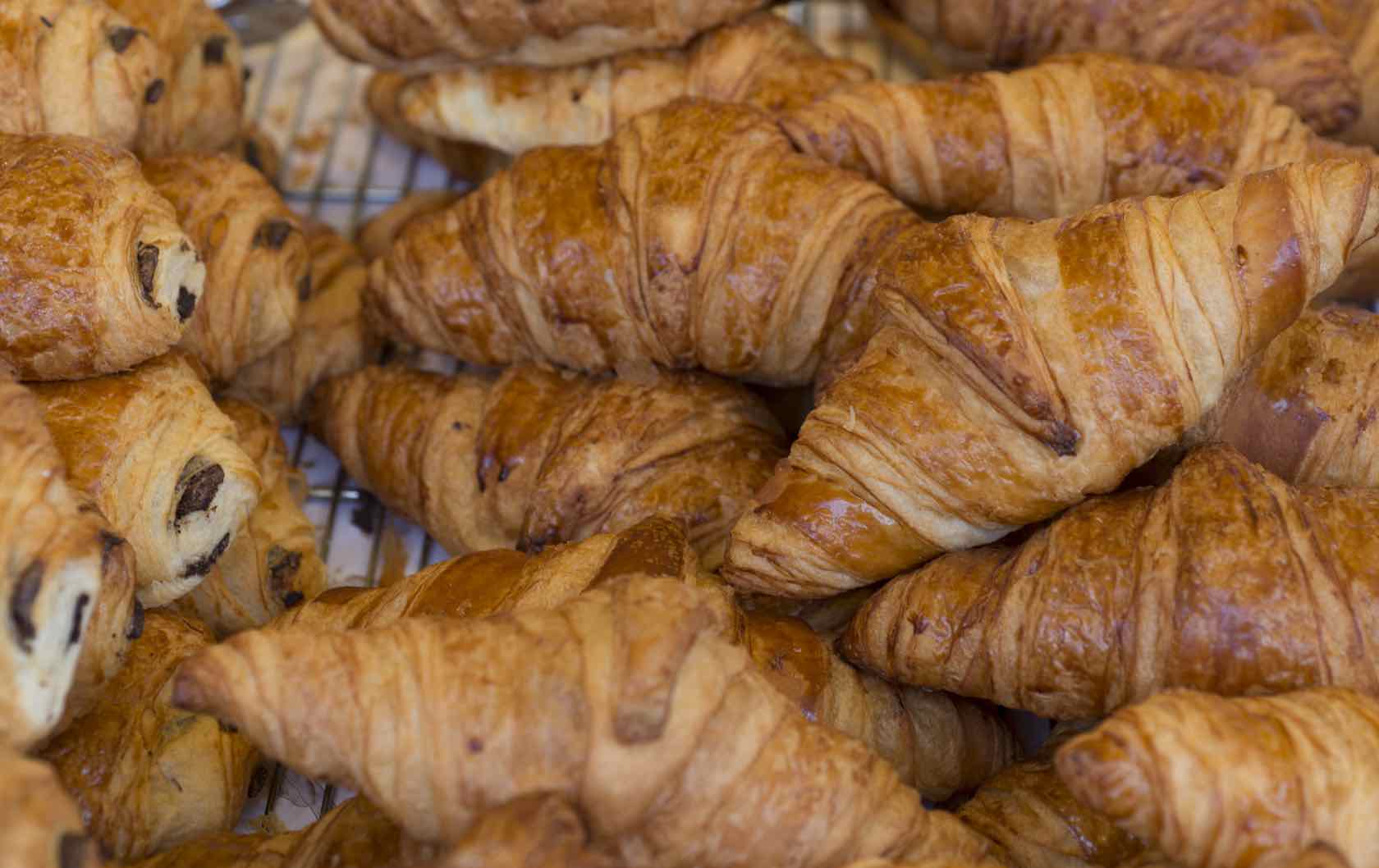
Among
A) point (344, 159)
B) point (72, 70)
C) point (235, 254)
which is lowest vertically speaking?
point (344, 159)

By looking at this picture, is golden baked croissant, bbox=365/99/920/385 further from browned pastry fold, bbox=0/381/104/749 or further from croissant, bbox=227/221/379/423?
browned pastry fold, bbox=0/381/104/749

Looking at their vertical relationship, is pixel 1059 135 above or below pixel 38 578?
above

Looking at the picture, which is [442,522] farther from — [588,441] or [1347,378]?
[1347,378]

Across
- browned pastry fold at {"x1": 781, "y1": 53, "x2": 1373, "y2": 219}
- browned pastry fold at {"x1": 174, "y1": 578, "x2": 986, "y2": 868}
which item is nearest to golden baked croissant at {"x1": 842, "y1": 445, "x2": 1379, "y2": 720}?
browned pastry fold at {"x1": 174, "y1": 578, "x2": 986, "y2": 868}

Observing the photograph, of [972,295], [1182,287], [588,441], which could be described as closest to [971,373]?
[972,295]

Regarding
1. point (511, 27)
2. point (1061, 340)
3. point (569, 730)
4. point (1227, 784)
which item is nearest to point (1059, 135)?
point (1061, 340)

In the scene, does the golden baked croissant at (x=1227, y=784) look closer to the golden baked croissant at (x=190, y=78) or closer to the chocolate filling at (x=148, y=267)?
the chocolate filling at (x=148, y=267)

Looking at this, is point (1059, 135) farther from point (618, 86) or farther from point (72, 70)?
point (72, 70)
